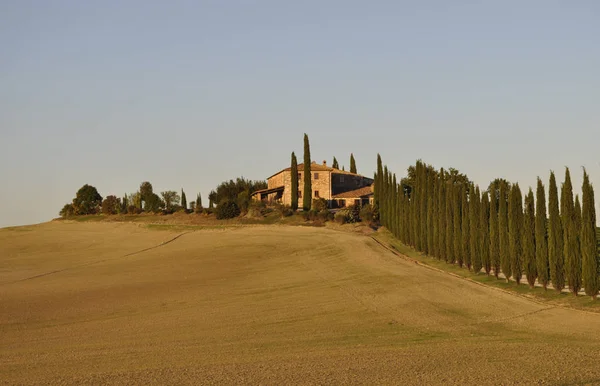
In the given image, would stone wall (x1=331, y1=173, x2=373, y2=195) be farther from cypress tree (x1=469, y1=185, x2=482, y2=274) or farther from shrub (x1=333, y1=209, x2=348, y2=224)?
cypress tree (x1=469, y1=185, x2=482, y2=274)

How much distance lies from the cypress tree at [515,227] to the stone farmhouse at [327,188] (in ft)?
155

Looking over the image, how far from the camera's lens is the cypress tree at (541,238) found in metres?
30.9

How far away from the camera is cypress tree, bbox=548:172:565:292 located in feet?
97.3

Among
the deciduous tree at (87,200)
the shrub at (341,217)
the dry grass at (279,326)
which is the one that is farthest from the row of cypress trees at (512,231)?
the deciduous tree at (87,200)

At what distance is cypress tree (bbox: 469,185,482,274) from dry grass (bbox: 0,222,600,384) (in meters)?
2.08

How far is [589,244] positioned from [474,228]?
1110 centimetres

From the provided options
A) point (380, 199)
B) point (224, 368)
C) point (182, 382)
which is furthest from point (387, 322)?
point (380, 199)

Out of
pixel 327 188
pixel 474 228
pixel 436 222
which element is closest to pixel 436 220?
pixel 436 222

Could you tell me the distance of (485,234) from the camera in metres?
37.4

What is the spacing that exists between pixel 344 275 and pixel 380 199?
104 ft

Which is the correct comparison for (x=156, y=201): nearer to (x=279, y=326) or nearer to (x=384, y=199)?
(x=384, y=199)

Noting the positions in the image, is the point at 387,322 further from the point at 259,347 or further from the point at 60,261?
the point at 60,261

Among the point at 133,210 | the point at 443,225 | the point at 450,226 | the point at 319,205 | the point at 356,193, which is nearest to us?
the point at 450,226

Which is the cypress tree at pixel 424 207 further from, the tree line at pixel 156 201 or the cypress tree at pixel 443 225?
the tree line at pixel 156 201
